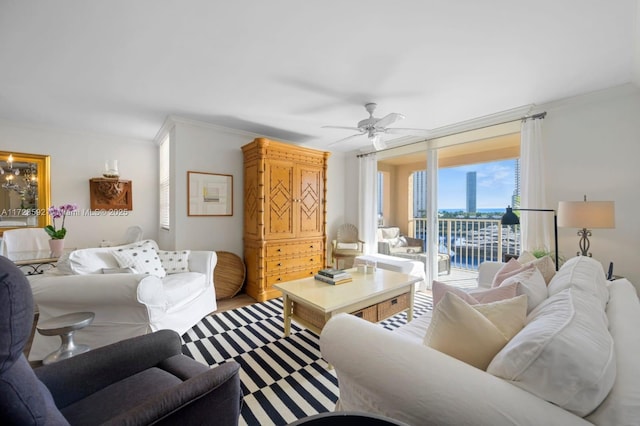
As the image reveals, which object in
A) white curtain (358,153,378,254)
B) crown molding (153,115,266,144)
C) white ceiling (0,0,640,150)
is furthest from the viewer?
white curtain (358,153,378,254)

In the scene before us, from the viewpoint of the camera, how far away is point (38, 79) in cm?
229

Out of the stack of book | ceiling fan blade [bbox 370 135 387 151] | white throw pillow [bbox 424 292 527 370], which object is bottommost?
the stack of book

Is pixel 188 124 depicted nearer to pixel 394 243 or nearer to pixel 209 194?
pixel 209 194

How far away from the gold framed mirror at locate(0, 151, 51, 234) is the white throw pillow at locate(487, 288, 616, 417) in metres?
5.18

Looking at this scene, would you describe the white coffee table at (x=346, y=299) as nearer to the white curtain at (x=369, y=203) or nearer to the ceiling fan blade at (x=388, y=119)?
the ceiling fan blade at (x=388, y=119)

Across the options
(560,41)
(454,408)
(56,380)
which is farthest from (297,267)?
(560,41)

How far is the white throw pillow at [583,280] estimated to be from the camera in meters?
1.21

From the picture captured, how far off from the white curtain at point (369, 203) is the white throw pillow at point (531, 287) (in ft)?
10.5

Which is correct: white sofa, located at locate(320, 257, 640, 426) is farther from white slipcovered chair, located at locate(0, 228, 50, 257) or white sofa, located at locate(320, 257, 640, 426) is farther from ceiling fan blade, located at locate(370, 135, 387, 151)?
white slipcovered chair, located at locate(0, 228, 50, 257)

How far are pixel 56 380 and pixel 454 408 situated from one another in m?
1.45

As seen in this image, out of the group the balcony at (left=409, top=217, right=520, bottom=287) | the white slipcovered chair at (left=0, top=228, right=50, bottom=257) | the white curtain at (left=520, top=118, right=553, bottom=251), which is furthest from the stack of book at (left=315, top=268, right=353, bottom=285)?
the white slipcovered chair at (left=0, top=228, right=50, bottom=257)

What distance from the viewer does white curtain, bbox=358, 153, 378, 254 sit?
4645 millimetres

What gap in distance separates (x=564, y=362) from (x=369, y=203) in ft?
13.3

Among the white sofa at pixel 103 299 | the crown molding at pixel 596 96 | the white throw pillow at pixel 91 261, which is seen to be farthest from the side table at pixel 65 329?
the crown molding at pixel 596 96
